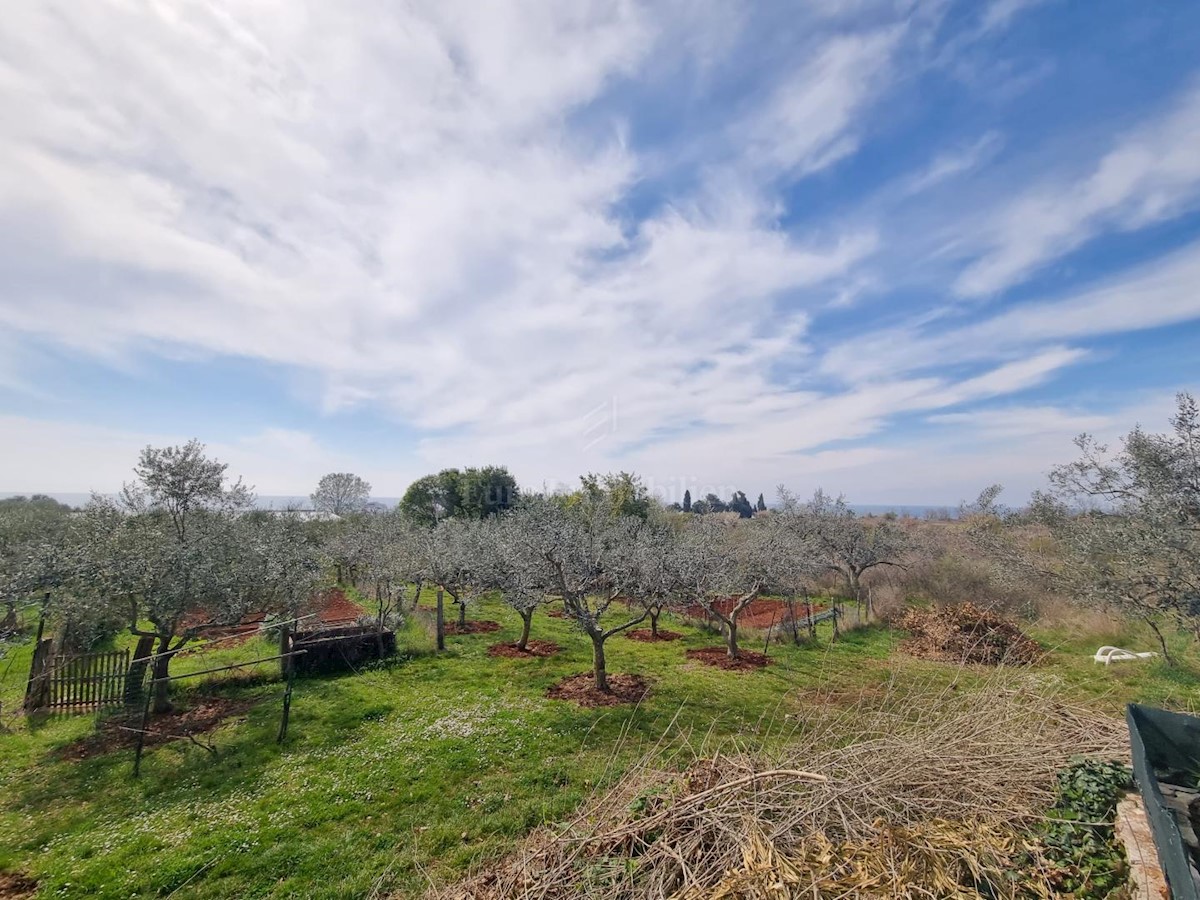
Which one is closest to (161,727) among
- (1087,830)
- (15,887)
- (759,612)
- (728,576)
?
(15,887)

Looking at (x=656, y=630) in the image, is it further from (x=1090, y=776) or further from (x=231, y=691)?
(x=1090, y=776)

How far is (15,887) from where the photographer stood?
17.4ft

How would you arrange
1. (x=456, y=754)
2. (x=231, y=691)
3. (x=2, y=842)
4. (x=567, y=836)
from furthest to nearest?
1. (x=231, y=691)
2. (x=456, y=754)
3. (x=2, y=842)
4. (x=567, y=836)

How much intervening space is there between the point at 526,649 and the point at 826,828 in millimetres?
12340

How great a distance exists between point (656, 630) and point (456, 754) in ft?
34.4

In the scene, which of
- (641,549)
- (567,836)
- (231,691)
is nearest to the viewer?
(567,836)

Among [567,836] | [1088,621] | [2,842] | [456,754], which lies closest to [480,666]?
[456,754]

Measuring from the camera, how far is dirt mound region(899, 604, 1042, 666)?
546 inches

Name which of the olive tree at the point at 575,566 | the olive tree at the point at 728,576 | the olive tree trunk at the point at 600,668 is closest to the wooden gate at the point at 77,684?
the olive tree at the point at 575,566

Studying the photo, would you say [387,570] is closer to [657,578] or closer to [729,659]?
[657,578]

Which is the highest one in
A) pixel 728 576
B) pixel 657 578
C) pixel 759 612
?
pixel 657 578

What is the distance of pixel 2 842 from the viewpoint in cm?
600

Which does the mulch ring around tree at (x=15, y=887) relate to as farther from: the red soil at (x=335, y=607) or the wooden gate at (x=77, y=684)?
the red soil at (x=335, y=607)

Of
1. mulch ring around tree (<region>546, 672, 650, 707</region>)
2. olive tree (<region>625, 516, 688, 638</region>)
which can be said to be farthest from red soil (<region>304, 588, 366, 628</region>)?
olive tree (<region>625, 516, 688, 638</region>)
